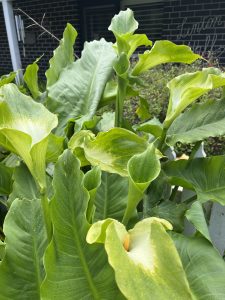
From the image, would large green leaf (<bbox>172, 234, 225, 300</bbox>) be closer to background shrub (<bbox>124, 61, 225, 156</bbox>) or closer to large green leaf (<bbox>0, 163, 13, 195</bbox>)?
large green leaf (<bbox>0, 163, 13, 195</bbox>)

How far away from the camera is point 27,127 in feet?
2.21

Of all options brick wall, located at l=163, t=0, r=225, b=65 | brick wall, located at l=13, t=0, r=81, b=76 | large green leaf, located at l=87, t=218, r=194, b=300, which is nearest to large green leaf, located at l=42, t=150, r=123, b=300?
large green leaf, located at l=87, t=218, r=194, b=300

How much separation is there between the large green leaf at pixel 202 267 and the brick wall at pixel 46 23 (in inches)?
226

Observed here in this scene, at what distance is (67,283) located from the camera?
0.63 metres

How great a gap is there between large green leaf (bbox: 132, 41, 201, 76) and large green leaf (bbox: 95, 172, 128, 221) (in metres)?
0.33

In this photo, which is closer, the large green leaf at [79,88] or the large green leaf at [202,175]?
the large green leaf at [202,175]

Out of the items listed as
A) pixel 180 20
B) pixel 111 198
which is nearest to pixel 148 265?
pixel 111 198

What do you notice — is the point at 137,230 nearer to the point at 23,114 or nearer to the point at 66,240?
the point at 66,240

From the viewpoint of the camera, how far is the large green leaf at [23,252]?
2.41ft

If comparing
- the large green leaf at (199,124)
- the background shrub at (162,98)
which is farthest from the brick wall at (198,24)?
the large green leaf at (199,124)

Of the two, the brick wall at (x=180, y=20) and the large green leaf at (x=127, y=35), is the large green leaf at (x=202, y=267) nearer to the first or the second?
the large green leaf at (x=127, y=35)

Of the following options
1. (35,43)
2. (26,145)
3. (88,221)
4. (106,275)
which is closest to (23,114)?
(26,145)

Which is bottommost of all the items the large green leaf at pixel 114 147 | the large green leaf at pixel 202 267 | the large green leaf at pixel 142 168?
the large green leaf at pixel 202 267

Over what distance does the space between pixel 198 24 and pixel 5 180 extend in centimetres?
421
